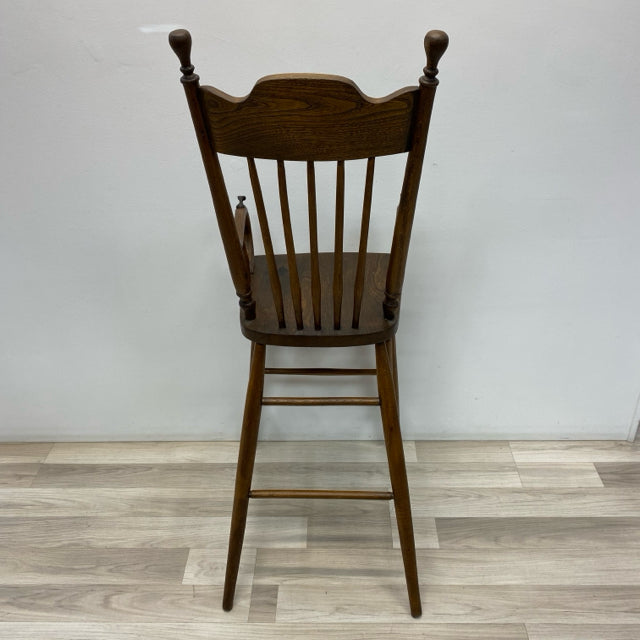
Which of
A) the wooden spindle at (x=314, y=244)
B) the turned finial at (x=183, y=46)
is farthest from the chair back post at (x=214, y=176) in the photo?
the wooden spindle at (x=314, y=244)

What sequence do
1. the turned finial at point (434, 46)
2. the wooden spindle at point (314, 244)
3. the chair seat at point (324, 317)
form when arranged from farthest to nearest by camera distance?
the chair seat at point (324, 317) < the wooden spindle at point (314, 244) < the turned finial at point (434, 46)

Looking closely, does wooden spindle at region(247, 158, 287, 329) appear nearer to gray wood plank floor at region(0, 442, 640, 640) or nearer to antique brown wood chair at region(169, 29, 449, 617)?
antique brown wood chair at region(169, 29, 449, 617)

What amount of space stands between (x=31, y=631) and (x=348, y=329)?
3.21 ft

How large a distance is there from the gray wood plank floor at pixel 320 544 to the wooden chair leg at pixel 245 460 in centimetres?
10

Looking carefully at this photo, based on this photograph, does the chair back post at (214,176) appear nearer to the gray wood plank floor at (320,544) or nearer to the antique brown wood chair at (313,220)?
the antique brown wood chair at (313,220)

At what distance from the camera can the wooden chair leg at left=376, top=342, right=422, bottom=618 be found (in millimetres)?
1143

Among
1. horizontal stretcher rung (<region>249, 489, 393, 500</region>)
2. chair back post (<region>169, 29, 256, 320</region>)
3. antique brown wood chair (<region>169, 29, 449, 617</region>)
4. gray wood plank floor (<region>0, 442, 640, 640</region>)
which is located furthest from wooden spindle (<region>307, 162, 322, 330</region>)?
gray wood plank floor (<region>0, 442, 640, 640</region>)

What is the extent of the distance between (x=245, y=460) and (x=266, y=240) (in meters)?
0.49

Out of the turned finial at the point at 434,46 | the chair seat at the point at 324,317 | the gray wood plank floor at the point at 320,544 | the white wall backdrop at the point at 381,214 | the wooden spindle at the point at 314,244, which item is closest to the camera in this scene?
the turned finial at the point at 434,46

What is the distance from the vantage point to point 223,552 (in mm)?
1442

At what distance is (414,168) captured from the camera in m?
0.90

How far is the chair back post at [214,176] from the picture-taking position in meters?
0.78

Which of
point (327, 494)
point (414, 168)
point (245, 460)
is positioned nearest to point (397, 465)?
point (327, 494)

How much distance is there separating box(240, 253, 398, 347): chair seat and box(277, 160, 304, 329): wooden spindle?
35mm
